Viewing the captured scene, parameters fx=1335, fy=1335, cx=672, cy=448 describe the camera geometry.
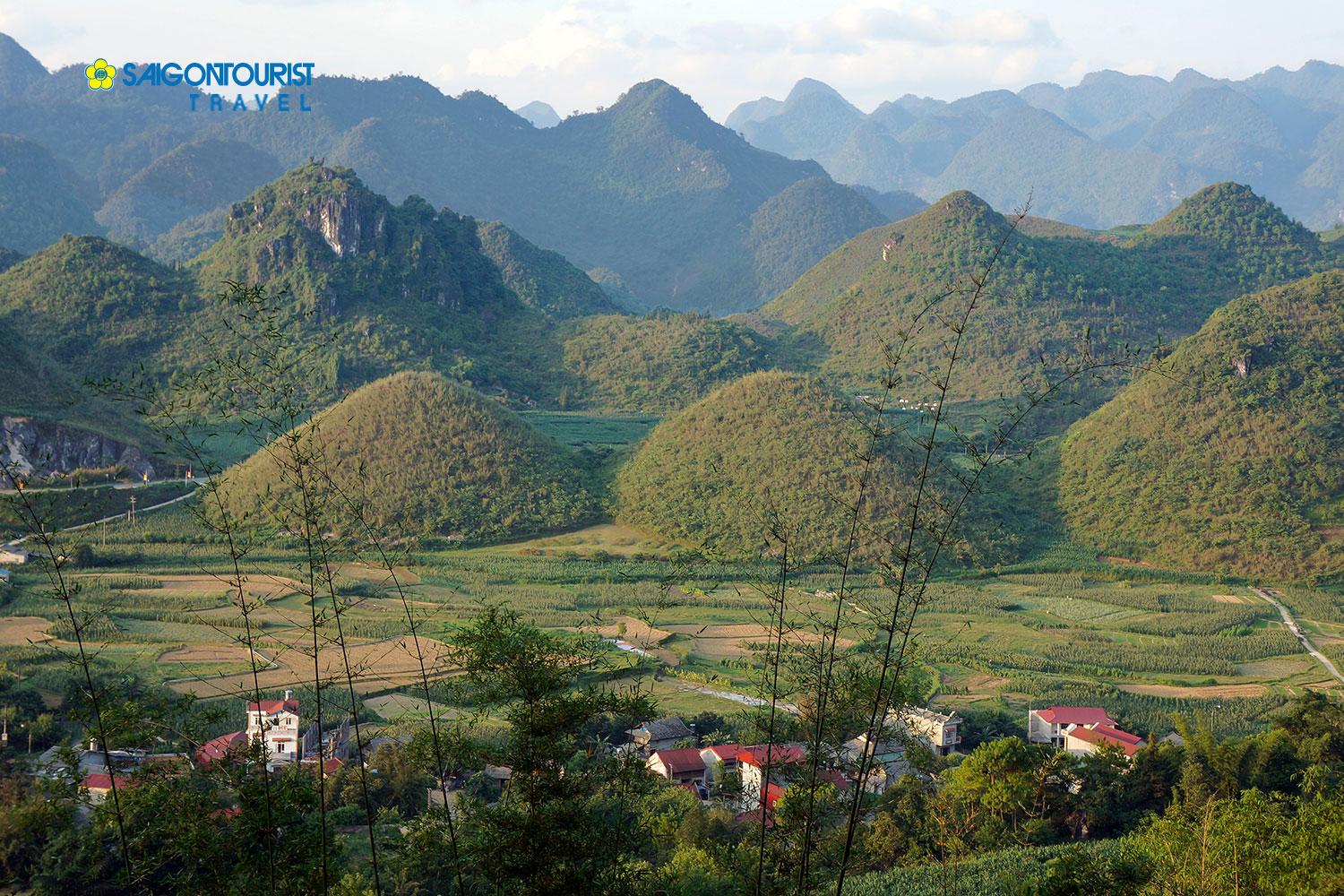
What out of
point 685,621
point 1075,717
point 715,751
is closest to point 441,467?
point 685,621

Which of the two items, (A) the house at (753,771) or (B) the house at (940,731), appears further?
(B) the house at (940,731)

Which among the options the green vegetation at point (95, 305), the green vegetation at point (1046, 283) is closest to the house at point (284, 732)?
the green vegetation at point (95, 305)

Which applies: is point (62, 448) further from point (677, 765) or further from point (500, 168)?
point (500, 168)

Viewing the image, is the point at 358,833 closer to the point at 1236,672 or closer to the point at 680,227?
the point at 1236,672

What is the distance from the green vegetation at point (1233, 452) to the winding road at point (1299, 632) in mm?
1976

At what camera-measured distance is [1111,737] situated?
26.6 metres

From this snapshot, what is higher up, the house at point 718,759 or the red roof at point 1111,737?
the house at point 718,759

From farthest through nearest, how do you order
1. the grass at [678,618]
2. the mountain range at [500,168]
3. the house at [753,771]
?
1. the mountain range at [500,168]
2. the grass at [678,618]
3. the house at [753,771]

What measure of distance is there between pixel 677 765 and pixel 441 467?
26.2 meters

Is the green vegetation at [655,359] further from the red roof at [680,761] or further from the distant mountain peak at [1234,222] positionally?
the red roof at [680,761]

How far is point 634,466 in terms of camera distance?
50.9 metres

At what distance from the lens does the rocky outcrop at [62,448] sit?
45531 millimetres

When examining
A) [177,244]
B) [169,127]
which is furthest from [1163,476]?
[169,127]

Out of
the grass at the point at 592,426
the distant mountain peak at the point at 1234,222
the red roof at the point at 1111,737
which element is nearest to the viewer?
the red roof at the point at 1111,737
